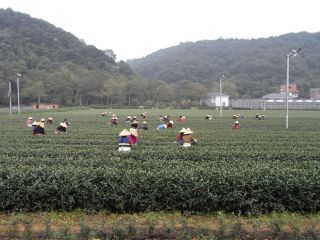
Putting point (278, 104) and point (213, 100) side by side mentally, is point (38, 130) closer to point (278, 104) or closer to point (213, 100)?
point (278, 104)

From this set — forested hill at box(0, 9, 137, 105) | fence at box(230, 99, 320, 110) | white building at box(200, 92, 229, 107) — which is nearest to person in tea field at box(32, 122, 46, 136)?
forested hill at box(0, 9, 137, 105)

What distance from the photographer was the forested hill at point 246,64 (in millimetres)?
149375

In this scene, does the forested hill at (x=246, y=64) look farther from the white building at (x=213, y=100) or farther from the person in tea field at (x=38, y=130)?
the person in tea field at (x=38, y=130)

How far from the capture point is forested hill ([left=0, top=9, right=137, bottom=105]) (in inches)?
4432

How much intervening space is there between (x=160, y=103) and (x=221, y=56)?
6250 cm

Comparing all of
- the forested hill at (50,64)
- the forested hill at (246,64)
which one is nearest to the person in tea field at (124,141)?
the forested hill at (50,64)

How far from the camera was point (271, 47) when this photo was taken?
166625 millimetres

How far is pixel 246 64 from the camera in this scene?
159750 mm

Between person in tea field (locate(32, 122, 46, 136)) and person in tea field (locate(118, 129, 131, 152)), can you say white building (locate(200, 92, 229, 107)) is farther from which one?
person in tea field (locate(118, 129, 131, 152))

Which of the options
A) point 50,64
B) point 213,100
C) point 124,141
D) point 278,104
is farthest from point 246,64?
point 124,141

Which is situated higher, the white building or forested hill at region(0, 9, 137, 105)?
forested hill at region(0, 9, 137, 105)

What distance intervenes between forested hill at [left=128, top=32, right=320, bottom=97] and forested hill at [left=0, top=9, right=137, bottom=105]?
25660mm

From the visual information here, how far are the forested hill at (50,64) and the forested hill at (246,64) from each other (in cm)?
2566

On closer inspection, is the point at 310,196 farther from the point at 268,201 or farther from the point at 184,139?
the point at 184,139
